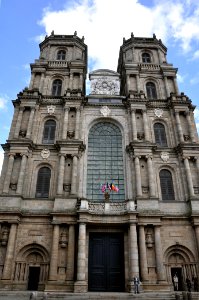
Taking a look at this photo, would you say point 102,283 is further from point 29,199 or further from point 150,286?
point 29,199

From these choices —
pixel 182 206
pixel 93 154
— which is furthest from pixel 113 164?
pixel 182 206

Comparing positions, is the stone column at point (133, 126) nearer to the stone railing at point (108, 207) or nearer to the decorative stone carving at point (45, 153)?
the stone railing at point (108, 207)

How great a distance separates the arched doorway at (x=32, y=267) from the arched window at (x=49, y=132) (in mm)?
11256

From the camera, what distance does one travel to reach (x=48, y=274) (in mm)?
22406

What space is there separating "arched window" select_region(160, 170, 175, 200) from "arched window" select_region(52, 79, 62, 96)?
16384mm

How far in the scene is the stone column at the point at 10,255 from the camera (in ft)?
71.8

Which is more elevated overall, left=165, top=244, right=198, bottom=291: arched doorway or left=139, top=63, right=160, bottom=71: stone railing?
left=139, top=63, right=160, bottom=71: stone railing

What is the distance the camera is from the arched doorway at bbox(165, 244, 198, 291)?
23297 mm

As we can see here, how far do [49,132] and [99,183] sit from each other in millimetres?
8302

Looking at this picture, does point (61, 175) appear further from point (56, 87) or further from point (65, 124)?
point (56, 87)

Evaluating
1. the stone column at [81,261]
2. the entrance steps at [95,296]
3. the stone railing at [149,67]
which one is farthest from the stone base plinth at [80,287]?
the stone railing at [149,67]

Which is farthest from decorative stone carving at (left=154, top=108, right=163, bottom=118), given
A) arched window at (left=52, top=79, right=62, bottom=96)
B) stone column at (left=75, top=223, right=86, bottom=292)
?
stone column at (left=75, top=223, right=86, bottom=292)

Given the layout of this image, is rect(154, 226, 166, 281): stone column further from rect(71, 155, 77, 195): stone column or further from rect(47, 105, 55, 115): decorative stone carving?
rect(47, 105, 55, 115): decorative stone carving

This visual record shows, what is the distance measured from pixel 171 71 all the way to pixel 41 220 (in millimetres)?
25217
